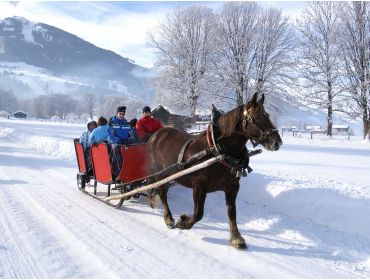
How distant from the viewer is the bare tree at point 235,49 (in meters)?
31.0

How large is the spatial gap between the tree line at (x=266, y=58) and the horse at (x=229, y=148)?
25587 mm

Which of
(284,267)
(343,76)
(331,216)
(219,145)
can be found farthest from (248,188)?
(343,76)

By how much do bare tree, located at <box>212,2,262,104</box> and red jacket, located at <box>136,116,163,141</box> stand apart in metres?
23.4

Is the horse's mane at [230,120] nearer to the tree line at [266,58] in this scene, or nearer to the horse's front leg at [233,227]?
the horse's front leg at [233,227]

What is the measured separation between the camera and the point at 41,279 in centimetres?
396

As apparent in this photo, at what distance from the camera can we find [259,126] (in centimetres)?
477

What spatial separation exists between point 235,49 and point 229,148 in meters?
27.5

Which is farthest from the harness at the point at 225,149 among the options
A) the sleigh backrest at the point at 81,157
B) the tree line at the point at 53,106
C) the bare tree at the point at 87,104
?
the bare tree at the point at 87,104

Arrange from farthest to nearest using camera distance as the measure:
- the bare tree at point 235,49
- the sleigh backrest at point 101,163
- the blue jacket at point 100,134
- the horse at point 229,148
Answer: the bare tree at point 235,49 → the blue jacket at point 100,134 → the sleigh backrest at point 101,163 → the horse at point 229,148

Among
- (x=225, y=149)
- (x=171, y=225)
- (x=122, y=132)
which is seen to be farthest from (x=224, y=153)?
(x=122, y=132)

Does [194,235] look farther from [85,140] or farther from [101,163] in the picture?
[85,140]

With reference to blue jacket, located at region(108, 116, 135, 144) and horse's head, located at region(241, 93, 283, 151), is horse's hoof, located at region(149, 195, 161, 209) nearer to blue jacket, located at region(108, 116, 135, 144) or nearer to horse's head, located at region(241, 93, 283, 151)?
blue jacket, located at region(108, 116, 135, 144)

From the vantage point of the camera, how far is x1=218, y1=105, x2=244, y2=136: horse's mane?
505cm

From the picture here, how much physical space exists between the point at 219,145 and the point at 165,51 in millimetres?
31124
